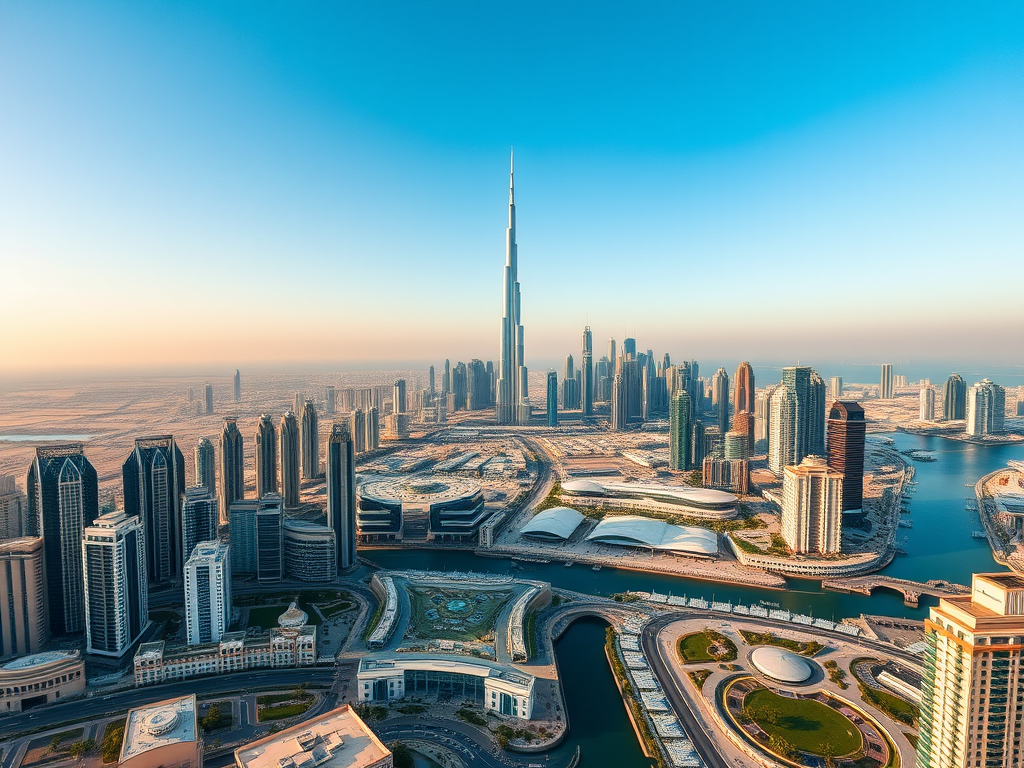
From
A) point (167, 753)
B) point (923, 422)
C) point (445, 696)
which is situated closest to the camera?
point (167, 753)

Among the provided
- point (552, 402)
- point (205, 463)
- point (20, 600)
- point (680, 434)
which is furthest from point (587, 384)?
point (20, 600)

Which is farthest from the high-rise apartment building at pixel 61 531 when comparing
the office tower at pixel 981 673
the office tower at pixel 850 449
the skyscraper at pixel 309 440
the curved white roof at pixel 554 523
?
the office tower at pixel 850 449

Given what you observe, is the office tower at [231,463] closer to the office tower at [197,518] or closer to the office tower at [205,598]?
the office tower at [197,518]

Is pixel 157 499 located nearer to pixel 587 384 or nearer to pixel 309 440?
pixel 309 440

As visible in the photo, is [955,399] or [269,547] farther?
[955,399]

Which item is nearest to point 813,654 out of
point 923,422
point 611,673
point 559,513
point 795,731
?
point 795,731

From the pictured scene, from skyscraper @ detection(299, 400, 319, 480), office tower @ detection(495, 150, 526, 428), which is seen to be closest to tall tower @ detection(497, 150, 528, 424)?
office tower @ detection(495, 150, 526, 428)

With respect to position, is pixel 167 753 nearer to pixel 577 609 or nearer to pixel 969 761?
pixel 577 609
